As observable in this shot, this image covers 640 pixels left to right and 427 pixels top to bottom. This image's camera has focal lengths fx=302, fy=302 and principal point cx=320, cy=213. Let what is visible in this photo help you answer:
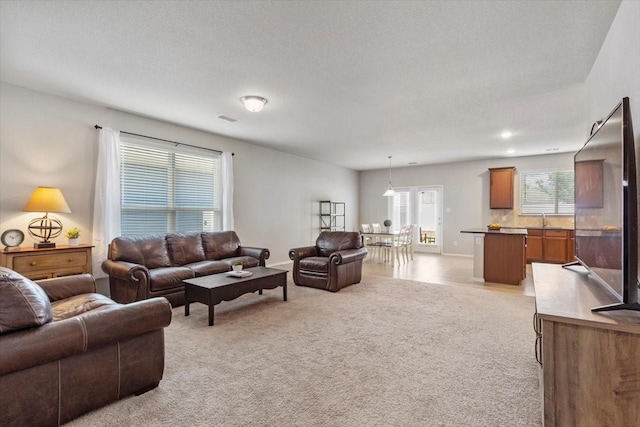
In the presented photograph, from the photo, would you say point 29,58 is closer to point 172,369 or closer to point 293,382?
point 172,369

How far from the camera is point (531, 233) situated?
7.20m

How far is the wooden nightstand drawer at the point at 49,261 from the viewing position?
3.23 metres

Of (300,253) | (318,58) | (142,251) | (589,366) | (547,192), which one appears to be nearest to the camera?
(589,366)

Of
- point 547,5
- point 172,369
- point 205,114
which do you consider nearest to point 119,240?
point 205,114

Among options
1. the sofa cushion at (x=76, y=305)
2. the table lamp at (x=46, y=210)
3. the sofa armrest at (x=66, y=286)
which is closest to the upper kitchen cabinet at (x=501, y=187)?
the sofa cushion at (x=76, y=305)

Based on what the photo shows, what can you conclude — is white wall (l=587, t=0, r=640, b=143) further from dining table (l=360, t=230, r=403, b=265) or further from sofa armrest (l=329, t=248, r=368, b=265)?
dining table (l=360, t=230, r=403, b=265)

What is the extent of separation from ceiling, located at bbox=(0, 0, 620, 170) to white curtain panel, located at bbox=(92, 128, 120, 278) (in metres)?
0.47

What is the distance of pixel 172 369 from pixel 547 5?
3.90m

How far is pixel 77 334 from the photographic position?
5.70ft

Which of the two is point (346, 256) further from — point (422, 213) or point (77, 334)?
point (422, 213)

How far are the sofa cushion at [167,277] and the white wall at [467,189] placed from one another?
7388mm

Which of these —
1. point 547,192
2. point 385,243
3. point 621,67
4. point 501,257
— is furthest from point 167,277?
point 547,192

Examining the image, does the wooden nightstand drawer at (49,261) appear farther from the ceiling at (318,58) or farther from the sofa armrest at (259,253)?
the sofa armrest at (259,253)

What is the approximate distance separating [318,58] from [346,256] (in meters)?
2.94
